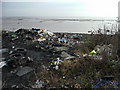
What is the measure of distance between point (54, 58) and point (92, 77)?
1.64 meters

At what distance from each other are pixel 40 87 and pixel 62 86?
1.43 feet

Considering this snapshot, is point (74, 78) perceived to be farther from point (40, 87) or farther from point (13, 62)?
point (13, 62)

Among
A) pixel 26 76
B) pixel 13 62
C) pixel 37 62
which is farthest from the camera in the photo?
pixel 37 62

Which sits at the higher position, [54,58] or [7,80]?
[54,58]

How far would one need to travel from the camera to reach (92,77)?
9.22 ft

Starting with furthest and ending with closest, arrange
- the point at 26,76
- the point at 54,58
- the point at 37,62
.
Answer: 1. the point at 54,58
2. the point at 37,62
3. the point at 26,76

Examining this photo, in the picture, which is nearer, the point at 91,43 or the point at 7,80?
the point at 7,80

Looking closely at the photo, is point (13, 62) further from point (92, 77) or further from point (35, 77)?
point (92, 77)

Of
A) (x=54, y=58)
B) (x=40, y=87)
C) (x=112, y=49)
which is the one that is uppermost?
(x=112, y=49)

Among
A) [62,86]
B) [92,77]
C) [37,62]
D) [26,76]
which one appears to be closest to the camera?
[62,86]

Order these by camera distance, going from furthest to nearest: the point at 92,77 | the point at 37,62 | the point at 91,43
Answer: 1. the point at 91,43
2. the point at 37,62
3. the point at 92,77

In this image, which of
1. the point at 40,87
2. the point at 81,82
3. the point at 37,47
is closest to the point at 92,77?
the point at 81,82

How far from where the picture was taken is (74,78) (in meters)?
2.88

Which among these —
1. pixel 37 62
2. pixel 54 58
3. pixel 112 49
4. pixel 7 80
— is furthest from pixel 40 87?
pixel 112 49
